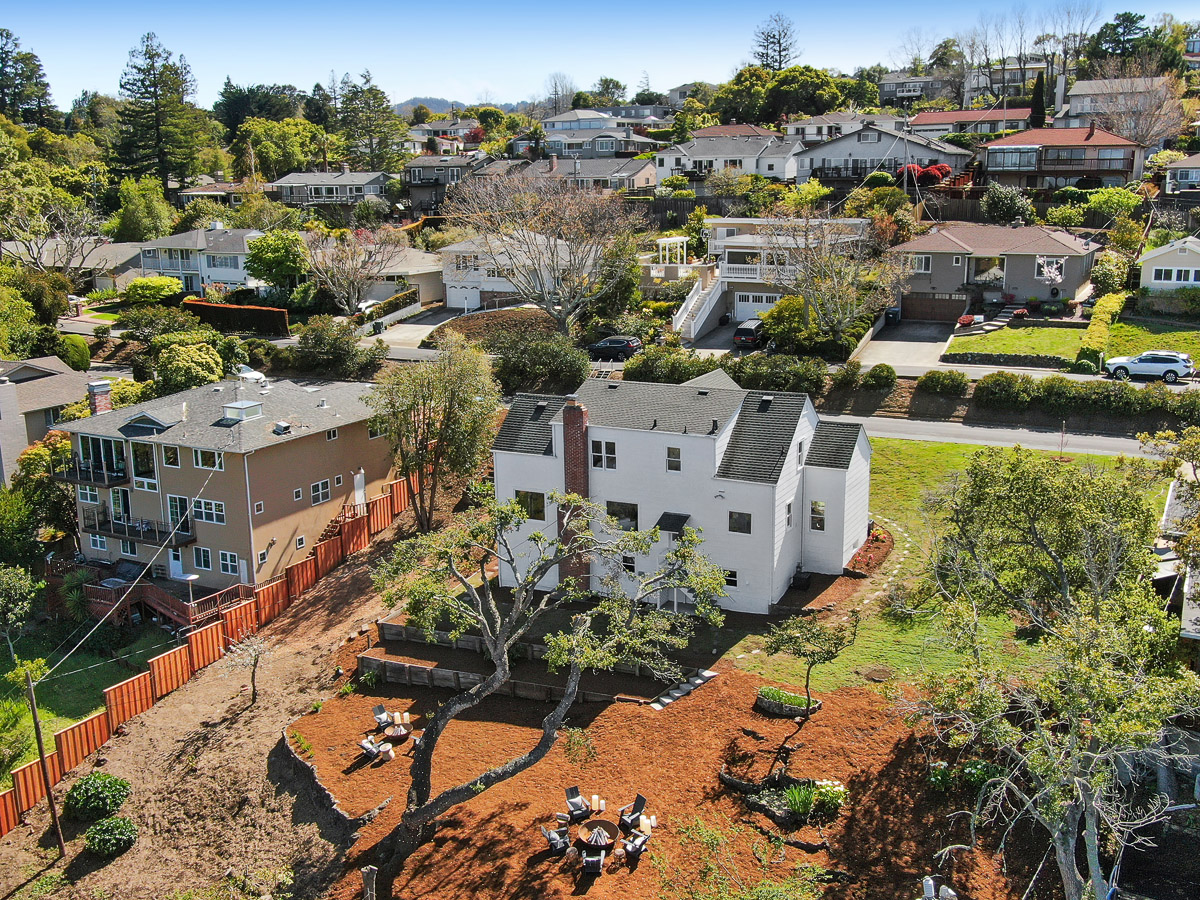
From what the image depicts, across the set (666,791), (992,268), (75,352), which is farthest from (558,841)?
(75,352)

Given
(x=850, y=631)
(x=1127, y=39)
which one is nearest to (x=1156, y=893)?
(x=850, y=631)

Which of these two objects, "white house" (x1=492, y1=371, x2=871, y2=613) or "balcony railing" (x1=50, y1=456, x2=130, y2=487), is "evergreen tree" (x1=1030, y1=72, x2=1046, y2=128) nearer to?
"white house" (x1=492, y1=371, x2=871, y2=613)

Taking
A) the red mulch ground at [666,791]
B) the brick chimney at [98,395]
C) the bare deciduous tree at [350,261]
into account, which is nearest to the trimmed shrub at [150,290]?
the bare deciduous tree at [350,261]

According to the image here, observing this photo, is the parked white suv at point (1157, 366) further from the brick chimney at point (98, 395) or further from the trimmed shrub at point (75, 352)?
the trimmed shrub at point (75, 352)

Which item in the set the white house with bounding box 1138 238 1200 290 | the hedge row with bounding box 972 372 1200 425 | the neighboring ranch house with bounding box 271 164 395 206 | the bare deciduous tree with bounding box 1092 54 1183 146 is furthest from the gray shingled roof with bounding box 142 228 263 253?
the bare deciduous tree with bounding box 1092 54 1183 146

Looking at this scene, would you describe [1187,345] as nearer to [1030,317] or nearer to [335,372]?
[1030,317]

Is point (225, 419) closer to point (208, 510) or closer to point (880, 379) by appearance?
point (208, 510)
